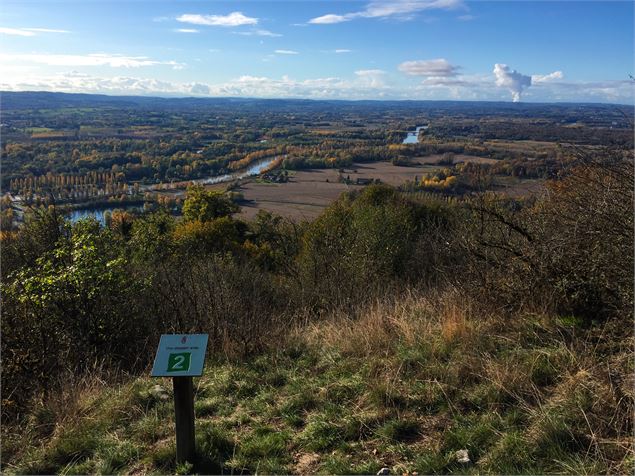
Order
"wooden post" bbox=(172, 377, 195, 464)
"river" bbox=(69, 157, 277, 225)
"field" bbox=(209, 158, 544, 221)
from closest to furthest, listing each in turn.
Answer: "wooden post" bbox=(172, 377, 195, 464) → "field" bbox=(209, 158, 544, 221) → "river" bbox=(69, 157, 277, 225)

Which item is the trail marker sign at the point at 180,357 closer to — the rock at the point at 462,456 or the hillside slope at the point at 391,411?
the hillside slope at the point at 391,411

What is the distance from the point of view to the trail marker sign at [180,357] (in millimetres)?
3211

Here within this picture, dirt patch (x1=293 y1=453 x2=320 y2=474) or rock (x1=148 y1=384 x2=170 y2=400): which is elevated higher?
dirt patch (x1=293 y1=453 x2=320 y2=474)

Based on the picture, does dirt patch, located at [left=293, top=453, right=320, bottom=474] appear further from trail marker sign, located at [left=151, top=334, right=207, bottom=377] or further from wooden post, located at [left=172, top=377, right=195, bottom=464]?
trail marker sign, located at [left=151, top=334, right=207, bottom=377]

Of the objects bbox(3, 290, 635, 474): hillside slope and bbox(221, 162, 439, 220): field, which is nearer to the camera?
bbox(3, 290, 635, 474): hillside slope

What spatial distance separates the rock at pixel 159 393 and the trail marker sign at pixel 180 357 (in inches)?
61.6

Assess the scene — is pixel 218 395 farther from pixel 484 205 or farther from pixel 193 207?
pixel 193 207

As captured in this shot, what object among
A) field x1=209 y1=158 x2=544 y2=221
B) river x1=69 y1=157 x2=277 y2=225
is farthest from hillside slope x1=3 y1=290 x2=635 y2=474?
river x1=69 y1=157 x2=277 y2=225

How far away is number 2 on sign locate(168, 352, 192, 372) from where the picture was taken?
323cm

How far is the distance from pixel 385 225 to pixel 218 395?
50.5ft

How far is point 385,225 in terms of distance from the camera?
19.4 metres

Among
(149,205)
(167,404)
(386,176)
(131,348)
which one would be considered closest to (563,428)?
(167,404)

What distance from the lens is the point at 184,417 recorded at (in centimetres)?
334

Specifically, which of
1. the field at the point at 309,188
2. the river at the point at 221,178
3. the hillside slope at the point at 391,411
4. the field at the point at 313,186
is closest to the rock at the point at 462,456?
the hillside slope at the point at 391,411
